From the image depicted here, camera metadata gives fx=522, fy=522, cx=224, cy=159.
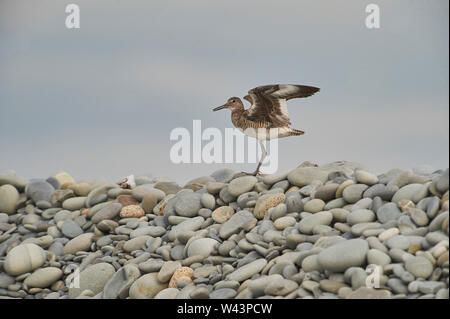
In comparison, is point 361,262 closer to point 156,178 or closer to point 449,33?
point 449,33

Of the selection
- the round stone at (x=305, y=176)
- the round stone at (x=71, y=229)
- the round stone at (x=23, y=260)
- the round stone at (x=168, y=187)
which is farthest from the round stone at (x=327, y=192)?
the round stone at (x=23, y=260)

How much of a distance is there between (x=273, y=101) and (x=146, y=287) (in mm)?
1328

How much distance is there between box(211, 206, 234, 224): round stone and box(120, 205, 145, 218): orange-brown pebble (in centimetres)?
53

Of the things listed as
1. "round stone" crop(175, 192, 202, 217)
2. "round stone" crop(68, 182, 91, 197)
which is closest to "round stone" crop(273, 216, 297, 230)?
"round stone" crop(175, 192, 202, 217)

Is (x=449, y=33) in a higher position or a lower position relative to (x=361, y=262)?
higher

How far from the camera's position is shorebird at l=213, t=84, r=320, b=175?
310 cm

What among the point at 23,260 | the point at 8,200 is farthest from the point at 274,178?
the point at 8,200

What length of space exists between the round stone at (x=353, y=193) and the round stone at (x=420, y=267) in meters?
0.60

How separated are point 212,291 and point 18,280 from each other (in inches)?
48.0

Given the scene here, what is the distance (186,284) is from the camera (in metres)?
2.52

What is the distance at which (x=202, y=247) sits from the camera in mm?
2697

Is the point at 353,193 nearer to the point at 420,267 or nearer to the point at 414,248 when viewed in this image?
the point at 414,248

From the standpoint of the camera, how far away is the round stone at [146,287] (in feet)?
8.45

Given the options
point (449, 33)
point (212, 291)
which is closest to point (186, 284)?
point (212, 291)
